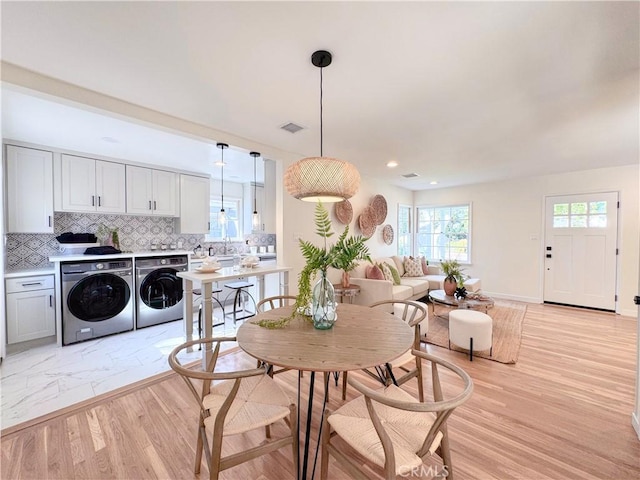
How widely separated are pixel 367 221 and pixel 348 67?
3.50 metres

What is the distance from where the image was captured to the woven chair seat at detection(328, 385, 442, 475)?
1070 millimetres

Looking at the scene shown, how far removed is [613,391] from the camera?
7.32ft

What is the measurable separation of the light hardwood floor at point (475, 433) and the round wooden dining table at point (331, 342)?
0.77 m

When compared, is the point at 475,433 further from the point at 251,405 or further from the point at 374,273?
the point at 374,273

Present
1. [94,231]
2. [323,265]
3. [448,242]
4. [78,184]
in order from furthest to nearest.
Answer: [448,242], [94,231], [78,184], [323,265]

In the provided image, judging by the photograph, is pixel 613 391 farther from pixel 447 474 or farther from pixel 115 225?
pixel 115 225

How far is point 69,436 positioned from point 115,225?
320 centimetres

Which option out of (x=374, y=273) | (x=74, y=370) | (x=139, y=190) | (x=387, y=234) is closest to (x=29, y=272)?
(x=74, y=370)

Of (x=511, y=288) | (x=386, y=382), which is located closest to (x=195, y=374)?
(x=386, y=382)

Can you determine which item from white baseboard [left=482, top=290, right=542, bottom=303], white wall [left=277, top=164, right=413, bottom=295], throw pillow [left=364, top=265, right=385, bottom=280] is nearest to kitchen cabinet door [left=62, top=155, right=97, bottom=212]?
white wall [left=277, top=164, right=413, bottom=295]

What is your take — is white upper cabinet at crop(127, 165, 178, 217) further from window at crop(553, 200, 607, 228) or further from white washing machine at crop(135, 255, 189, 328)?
window at crop(553, 200, 607, 228)

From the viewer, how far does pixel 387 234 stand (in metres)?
5.74

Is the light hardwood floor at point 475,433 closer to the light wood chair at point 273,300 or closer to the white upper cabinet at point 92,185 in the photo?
the light wood chair at point 273,300

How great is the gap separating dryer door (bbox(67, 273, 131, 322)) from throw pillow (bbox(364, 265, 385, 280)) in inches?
136
